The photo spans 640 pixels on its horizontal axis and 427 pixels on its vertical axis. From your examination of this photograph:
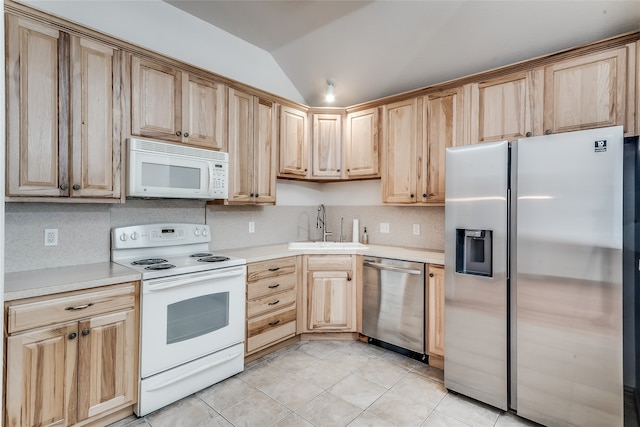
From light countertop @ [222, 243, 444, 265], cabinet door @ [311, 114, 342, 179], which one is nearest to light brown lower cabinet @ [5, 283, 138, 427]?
light countertop @ [222, 243, 444, 265]

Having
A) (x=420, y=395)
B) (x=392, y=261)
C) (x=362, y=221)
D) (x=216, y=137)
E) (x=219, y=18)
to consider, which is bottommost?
(x=420, y=395)

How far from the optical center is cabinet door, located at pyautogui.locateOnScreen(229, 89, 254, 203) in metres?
2.90

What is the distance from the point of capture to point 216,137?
2791mm

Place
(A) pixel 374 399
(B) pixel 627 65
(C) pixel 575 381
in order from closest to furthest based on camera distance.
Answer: (C) pixel 575 381, (B) pixel 627 65, (A) pixel 374 399

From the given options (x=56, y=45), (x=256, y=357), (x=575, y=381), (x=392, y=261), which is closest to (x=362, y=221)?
(x=392, y=261)

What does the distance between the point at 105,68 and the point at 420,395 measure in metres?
3.10

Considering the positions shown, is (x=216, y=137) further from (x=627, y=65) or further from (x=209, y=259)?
(x=627, y=65)

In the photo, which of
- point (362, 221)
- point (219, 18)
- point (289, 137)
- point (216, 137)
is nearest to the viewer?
point (216, 137)

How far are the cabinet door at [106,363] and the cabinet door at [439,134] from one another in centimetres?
247

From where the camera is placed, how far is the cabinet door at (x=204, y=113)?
260cm

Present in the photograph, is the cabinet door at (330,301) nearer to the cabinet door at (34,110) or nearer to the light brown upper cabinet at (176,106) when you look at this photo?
the light brown upper cabinet at (176,106)

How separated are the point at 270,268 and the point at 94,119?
1.67m

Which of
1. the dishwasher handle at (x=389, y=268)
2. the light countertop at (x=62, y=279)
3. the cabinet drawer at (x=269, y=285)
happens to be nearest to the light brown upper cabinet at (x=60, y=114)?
the light countertop at (x=62, y=279)

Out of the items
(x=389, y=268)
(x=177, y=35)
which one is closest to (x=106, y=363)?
(x=389, y=268)
